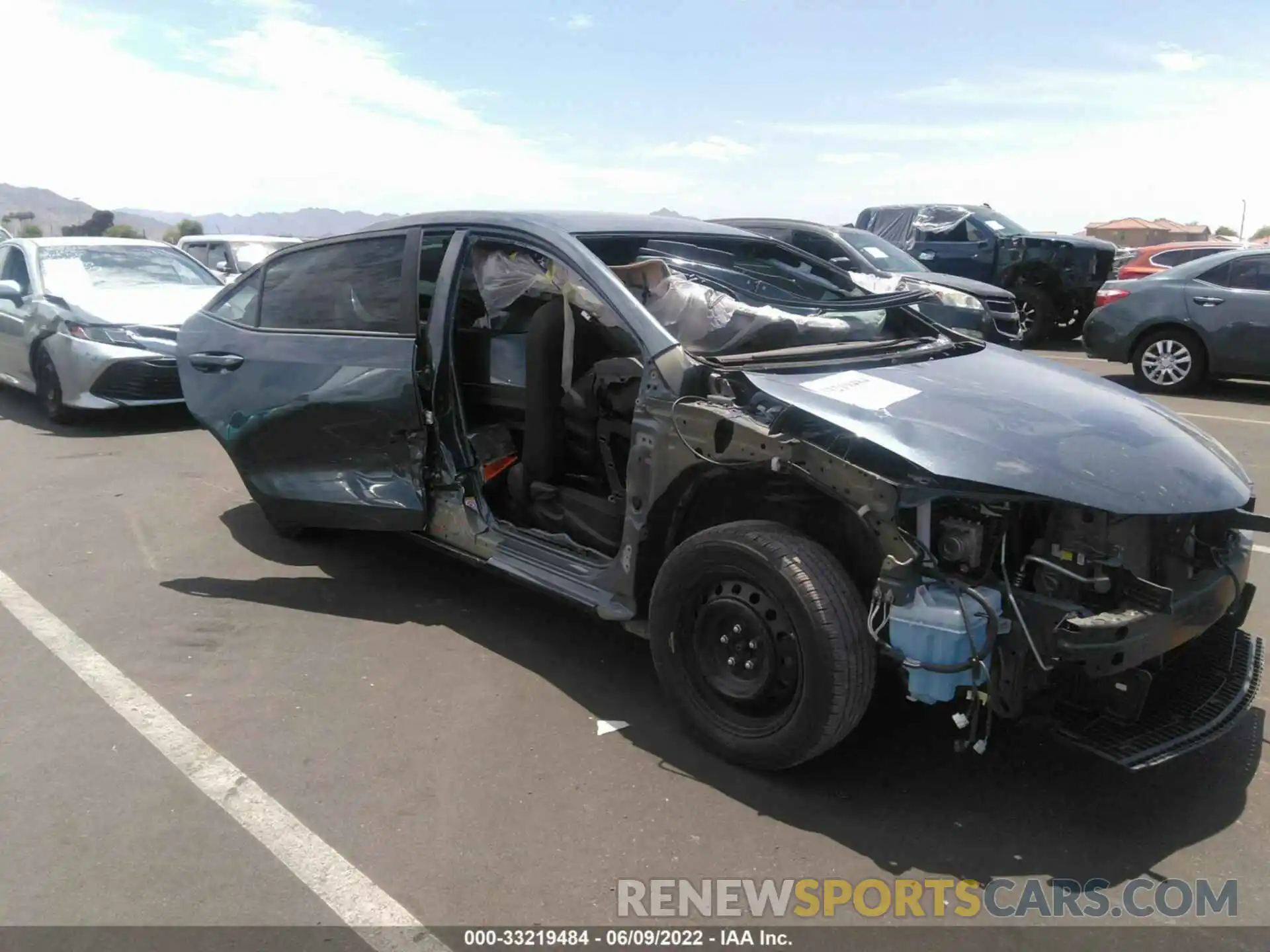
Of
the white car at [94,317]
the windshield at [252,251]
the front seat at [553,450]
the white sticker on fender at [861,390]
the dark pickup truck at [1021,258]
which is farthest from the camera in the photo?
the windshield at [252,251]

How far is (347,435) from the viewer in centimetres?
450

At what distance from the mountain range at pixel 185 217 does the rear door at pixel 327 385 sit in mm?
415

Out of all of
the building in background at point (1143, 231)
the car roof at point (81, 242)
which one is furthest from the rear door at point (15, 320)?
the building in background at point (1143, 231)

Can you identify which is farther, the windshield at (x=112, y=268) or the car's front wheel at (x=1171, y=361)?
the car's front wheel at (x=1171, y=361)

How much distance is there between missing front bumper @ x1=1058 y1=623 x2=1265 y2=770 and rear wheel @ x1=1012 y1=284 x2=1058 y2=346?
11900 millimetres

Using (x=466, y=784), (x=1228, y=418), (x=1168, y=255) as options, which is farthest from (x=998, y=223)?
(x=466, y=784)

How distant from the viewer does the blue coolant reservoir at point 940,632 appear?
264cm

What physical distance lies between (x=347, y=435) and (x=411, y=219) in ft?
3.49

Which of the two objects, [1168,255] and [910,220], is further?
[1168,255]

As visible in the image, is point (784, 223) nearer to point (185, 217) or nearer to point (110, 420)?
point (110, 420)

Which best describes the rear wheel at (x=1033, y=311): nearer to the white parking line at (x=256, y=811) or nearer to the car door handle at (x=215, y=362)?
the car door handle at (x=215, y=362)

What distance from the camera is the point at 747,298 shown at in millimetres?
3930

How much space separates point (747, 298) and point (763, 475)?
1070mm

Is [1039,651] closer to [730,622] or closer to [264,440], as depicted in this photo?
Result: [730,622]
